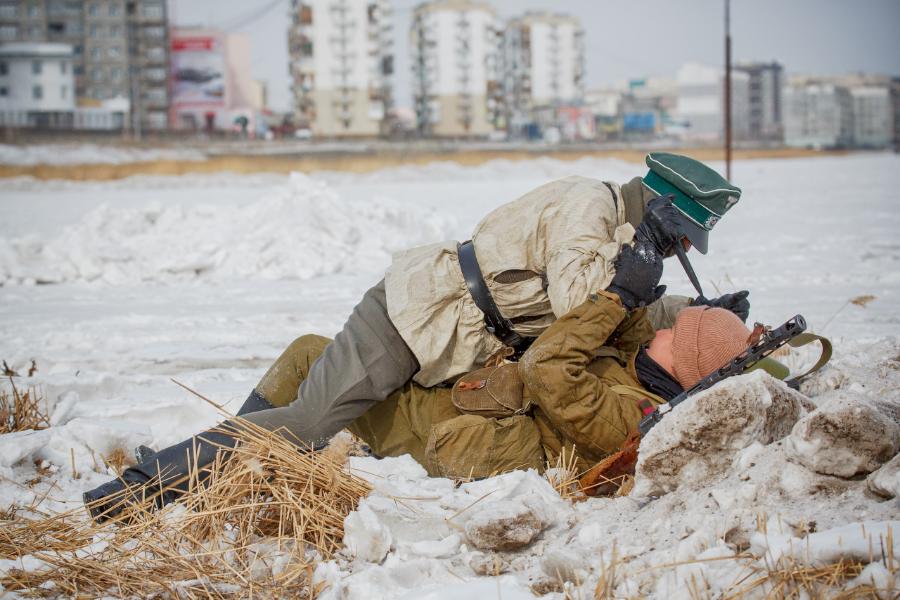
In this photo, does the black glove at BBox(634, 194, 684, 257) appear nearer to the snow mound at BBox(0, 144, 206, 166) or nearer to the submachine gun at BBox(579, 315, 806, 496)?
the submachine gun at BBox(579, 315, 806, 496)

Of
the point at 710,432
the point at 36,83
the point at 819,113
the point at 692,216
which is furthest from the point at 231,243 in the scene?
the point at 819,113

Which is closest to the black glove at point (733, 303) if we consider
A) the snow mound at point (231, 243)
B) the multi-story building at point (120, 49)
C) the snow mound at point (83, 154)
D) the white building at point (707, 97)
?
the snow mound at point (231, 243)

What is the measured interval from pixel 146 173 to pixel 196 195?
11.9m

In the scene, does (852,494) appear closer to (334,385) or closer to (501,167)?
(334,385)

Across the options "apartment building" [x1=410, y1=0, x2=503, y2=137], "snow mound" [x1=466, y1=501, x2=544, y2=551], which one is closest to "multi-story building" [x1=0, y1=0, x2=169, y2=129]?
"apartment building" [x1=410, y1=0, x2=503, y2=137]

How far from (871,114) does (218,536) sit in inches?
5186

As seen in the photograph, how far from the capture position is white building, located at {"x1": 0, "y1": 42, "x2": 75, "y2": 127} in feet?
223

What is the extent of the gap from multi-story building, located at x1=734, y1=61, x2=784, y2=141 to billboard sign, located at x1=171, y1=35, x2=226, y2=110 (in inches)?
2925

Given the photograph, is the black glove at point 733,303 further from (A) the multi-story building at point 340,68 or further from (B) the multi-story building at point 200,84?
(B) the multi-story building at point 200,84

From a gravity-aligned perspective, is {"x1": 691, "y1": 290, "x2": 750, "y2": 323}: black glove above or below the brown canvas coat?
above

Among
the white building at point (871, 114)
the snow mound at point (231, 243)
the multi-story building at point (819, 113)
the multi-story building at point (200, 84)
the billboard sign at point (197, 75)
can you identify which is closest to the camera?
the snow mound at point (231, 243)

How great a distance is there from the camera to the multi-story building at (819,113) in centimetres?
10925

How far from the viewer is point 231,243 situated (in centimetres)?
1207

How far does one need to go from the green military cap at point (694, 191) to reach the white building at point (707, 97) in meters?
117
